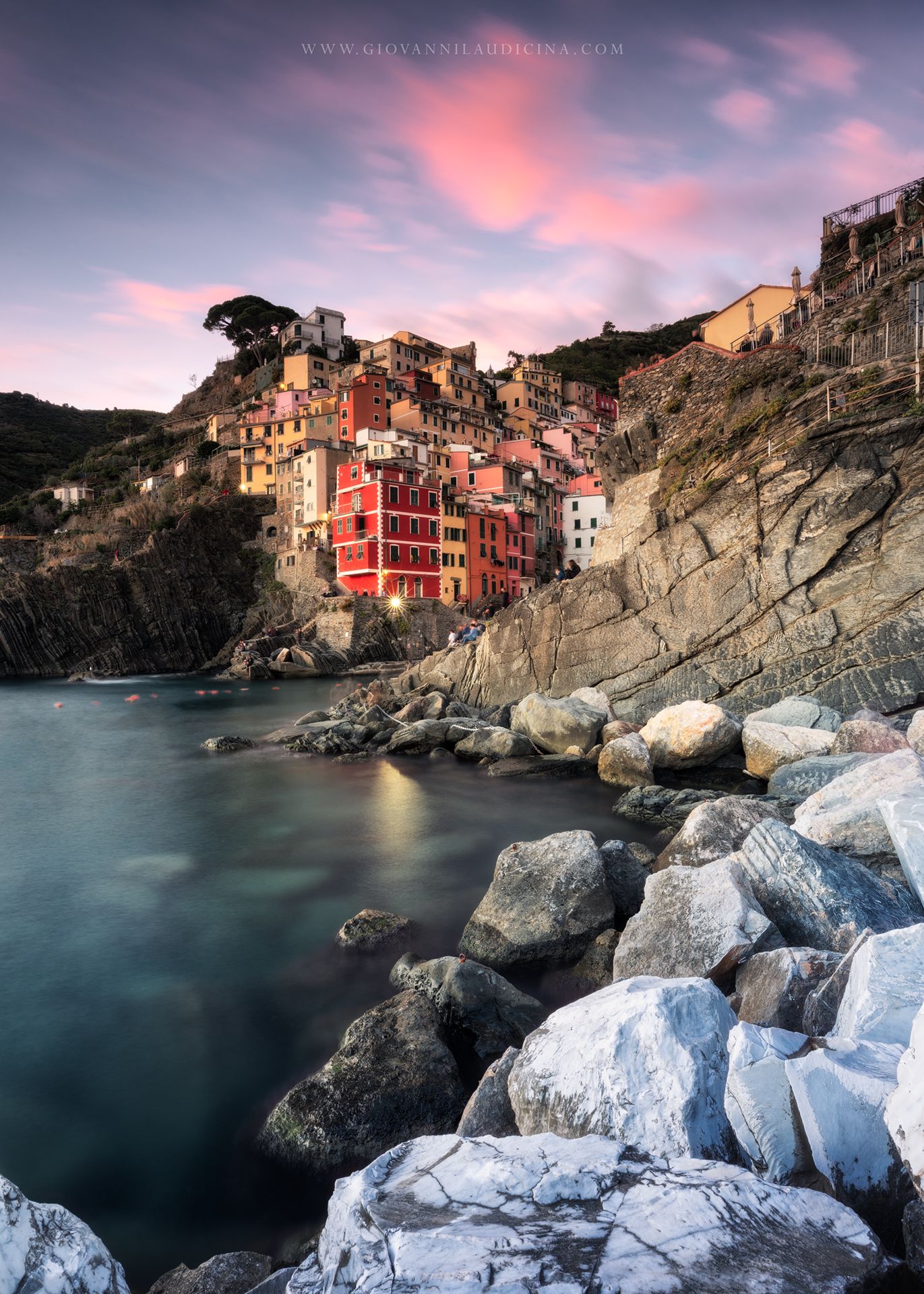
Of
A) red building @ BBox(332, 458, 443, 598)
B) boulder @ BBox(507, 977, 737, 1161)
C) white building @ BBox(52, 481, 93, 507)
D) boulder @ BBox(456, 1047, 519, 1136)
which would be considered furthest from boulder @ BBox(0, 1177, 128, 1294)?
white building @ BBox(52, 481, 93, 507)

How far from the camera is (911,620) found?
535 inches

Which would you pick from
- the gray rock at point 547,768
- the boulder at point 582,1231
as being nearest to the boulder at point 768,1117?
the boulder at point 582,1231

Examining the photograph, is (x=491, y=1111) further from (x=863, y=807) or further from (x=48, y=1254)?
(x=863, y=807)

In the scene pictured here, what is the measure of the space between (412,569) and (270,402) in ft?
128

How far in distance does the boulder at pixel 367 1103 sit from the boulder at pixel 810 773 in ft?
25.0

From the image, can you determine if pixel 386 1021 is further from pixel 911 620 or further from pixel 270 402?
pixel 270 402

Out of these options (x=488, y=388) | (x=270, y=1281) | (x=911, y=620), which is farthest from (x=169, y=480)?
(x=270, y=1281)

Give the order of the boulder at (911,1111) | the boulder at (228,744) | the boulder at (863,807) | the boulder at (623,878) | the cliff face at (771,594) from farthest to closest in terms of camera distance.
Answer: the boulder at (228,744), the cliff face at (771,594), the boulder at (623,878), the boulder at (863,807), the boulder at (911,1111)

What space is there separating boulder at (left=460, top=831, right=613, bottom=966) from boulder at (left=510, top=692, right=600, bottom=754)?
8.62m

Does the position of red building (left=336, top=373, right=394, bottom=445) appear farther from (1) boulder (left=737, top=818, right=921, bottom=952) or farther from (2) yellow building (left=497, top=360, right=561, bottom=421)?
(1) boulder (left=737, top=818, right=921, bottom=952)

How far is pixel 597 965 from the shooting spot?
21.7 ft

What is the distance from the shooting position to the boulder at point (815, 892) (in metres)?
5.31

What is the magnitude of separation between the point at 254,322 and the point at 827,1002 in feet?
340

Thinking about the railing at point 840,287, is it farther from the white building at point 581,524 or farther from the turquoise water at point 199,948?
the white building at point 581,524
